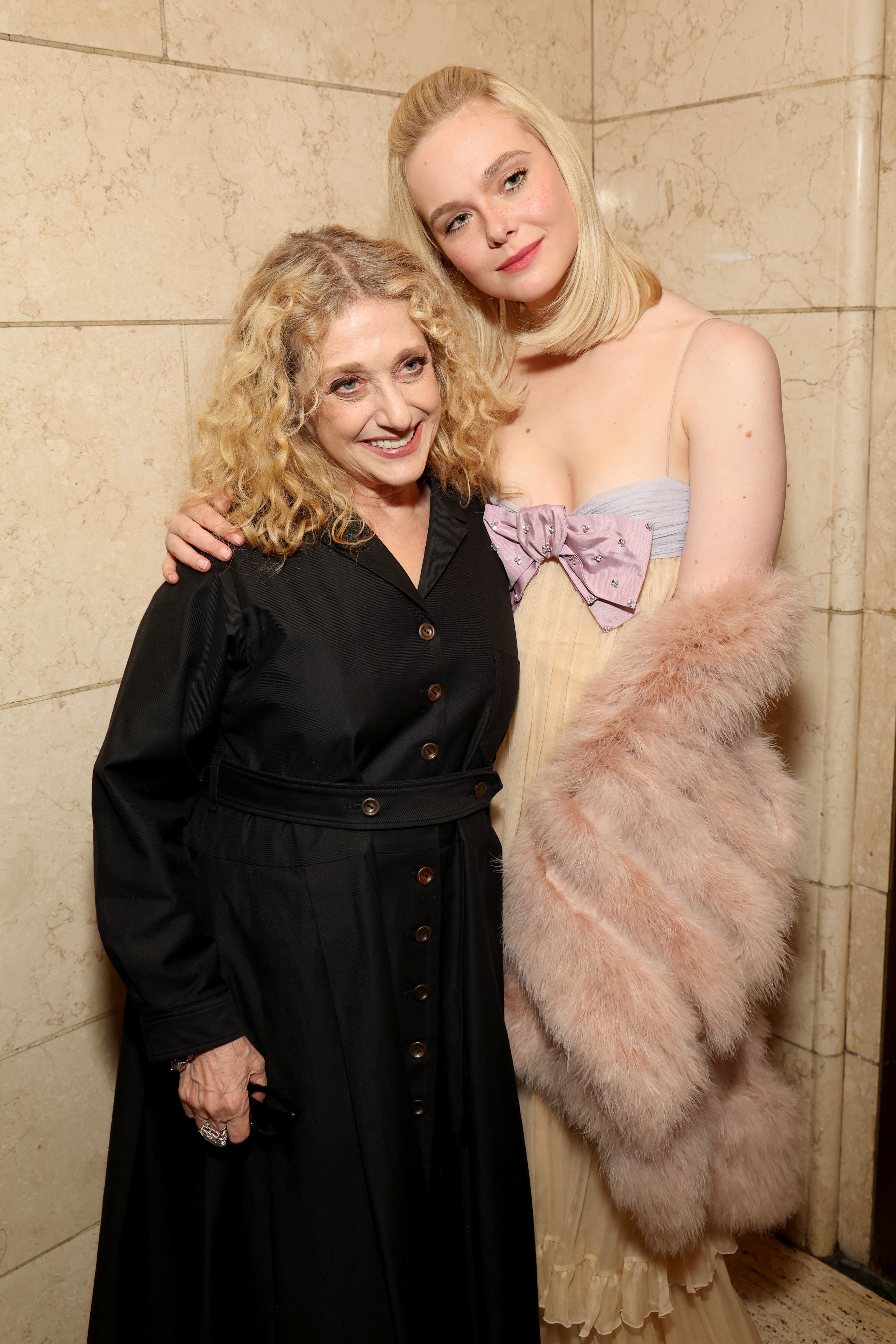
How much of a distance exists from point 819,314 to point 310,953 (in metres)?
1.55

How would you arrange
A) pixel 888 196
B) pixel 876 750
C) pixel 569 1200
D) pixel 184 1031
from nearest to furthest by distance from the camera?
1. pixel 184 1031
2. pixel 569 1200
3. pixel 888 196
4. pixel 876 750

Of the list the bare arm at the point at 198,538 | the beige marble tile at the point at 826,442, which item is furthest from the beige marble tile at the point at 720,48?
the bare arm at the point at 198,538

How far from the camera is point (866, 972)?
2.36 m

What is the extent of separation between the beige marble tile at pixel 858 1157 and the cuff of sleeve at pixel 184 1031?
153 centimetres

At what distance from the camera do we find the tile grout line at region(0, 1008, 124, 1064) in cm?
183

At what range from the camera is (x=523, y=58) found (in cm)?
234

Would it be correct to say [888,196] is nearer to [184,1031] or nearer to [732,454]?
[732,454]

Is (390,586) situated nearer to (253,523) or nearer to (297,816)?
(253,523)

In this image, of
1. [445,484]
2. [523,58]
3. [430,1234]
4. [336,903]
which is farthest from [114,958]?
[523,58]

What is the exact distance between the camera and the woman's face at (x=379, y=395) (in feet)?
5.15

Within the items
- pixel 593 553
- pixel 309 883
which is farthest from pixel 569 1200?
pixel 593 553

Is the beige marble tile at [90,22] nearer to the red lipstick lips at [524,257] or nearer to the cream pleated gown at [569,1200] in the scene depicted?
the red lipstick lips at [524,257]

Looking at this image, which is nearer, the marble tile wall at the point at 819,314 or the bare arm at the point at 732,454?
the bare arm at the point at 732,454

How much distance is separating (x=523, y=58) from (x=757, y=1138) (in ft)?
7.19
